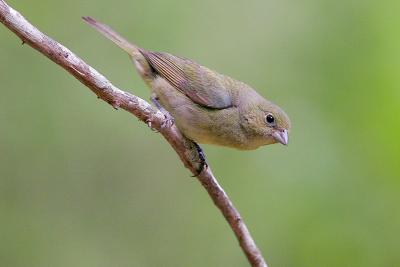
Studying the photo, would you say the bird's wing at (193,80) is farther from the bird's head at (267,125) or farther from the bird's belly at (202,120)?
the bird's head at (267,125)

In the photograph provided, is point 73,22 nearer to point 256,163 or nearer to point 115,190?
point 115,190

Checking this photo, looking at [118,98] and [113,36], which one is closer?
[118,98]

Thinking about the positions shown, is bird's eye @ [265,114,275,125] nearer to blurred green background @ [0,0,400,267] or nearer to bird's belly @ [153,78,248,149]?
bird's belly @ [153,78,248,149]

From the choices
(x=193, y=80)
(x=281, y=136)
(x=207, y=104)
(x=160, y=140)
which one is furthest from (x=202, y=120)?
(x=160, y=140)

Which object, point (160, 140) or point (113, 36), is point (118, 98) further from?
point (160, 140)

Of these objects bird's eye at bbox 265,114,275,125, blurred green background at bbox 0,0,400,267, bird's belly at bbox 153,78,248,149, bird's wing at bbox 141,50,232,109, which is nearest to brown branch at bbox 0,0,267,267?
bird's belly at bbox 153,78,248,149
